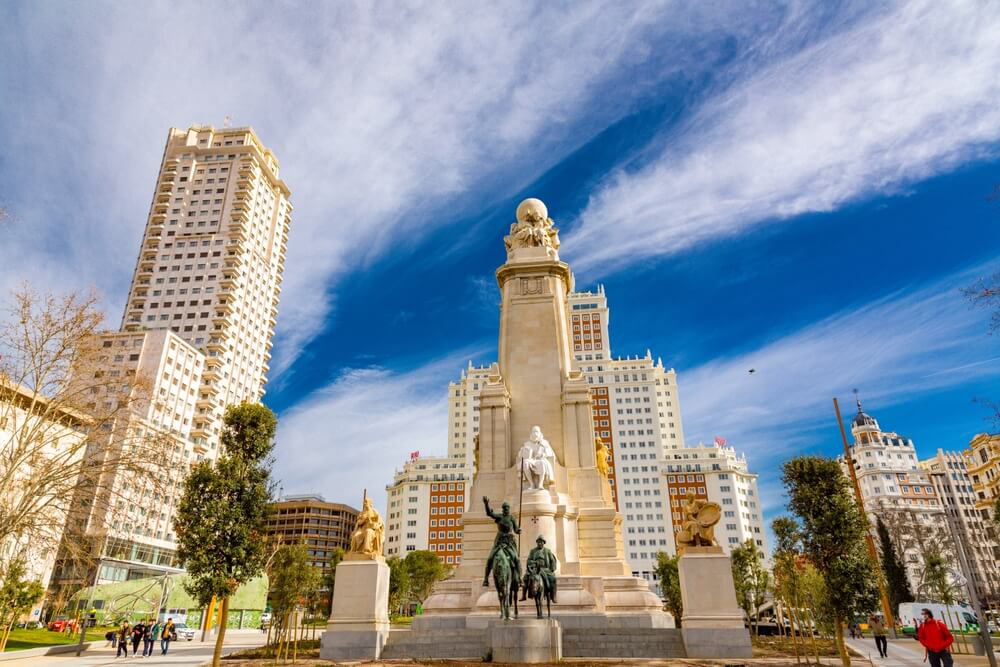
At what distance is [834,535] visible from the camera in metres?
17.1

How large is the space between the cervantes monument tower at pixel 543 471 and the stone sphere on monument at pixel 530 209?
6 cm

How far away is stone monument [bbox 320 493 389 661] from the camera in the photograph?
19203mm

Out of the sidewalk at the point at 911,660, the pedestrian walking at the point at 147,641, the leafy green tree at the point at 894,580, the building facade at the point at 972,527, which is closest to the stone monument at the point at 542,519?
the sidewalk at the point at 911,660

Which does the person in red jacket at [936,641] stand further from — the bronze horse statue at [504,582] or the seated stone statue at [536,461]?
the seated stone statue at [536,461]

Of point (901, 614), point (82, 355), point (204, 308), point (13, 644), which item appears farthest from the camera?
point (204, 308)

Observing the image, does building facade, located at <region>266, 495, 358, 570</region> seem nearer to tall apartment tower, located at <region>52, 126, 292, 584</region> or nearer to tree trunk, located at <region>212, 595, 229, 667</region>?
tall apartment tower, located at <region>52, 126, 292, 584</region>

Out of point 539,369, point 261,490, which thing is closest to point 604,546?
point 539,369

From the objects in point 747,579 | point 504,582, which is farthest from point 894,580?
point 504,582

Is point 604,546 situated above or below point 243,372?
below

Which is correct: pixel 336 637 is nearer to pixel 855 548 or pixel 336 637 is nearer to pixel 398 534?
pixel 855 548

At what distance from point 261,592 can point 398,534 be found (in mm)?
66218

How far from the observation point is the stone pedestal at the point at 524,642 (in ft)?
50.6

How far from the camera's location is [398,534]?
113m

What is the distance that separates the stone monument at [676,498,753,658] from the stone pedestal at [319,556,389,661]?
9674mm
